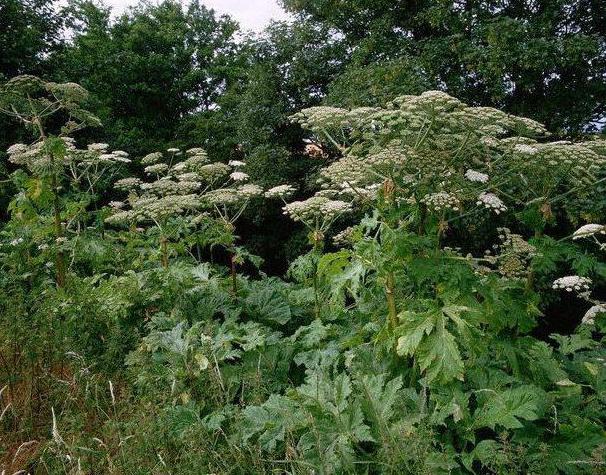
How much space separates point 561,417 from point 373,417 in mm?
1117

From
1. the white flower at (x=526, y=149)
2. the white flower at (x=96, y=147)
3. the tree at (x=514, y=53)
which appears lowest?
the white flower at (x=96, y=147)

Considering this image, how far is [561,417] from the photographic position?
2.92 m

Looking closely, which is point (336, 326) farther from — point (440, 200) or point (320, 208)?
point (440, 200)

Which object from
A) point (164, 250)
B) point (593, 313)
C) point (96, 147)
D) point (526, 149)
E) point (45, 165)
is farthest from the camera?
point (96, 147)

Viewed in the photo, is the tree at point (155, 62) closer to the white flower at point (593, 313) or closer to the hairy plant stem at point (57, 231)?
the hairy plant stem at point (57, 231)

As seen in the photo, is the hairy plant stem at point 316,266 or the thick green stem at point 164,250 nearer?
the hairy plant stem at point 316,266

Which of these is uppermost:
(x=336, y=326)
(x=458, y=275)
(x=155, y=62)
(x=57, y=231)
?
(x=155, y=62)

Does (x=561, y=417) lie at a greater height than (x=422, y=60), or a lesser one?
lesser

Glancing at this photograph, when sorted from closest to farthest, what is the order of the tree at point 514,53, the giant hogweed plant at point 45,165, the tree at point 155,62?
the giant hogweed plant at point 45,165, the tree at point 514,53, the tree at point 155,62

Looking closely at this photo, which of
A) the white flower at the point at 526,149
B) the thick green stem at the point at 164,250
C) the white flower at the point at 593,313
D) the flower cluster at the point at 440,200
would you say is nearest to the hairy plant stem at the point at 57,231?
the thick green stem at the point at 164,250

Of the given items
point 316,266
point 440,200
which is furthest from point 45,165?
point 440,200

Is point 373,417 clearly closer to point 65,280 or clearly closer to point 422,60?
point 65,280

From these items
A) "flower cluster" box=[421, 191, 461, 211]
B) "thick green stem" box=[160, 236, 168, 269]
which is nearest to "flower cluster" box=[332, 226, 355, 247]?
"flower cluster" box=[421, 191, 461, 211]

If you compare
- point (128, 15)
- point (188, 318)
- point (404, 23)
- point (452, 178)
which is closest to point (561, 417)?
point (452, 178)
